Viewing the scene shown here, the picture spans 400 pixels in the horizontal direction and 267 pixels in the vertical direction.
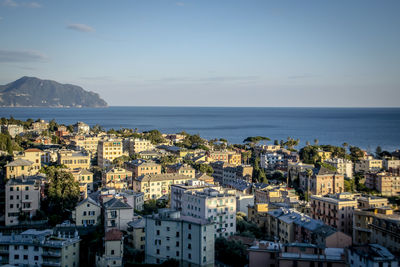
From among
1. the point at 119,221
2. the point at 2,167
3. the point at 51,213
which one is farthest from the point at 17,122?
the point at 119,221

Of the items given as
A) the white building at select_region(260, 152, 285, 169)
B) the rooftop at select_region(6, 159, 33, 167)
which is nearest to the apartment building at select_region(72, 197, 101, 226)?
the rooftop at select_region(6, 159, 33, 167)

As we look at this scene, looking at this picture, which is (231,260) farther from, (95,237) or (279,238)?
(95,237)

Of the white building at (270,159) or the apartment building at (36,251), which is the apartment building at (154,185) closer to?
the apartment building at (36,251)

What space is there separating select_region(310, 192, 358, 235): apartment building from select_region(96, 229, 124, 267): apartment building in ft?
56.4

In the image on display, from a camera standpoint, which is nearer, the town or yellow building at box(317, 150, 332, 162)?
the town

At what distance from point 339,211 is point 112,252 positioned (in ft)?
58.4

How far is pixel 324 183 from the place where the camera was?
46.3m

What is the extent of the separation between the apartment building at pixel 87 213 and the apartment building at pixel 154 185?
36.7 feet

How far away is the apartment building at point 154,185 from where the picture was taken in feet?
138

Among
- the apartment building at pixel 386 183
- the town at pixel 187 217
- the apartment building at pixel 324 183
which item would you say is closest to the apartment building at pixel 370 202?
the town at pixel 187 217

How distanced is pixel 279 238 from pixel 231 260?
560cm

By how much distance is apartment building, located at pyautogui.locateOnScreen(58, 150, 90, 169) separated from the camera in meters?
48.5

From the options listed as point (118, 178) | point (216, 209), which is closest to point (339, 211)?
point (216, 209)

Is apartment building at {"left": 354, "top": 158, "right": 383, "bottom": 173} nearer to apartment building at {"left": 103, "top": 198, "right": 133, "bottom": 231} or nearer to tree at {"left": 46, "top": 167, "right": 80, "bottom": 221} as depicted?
tree at {"left": 46, "top": 167, "right": 80, "bottom": 221}
